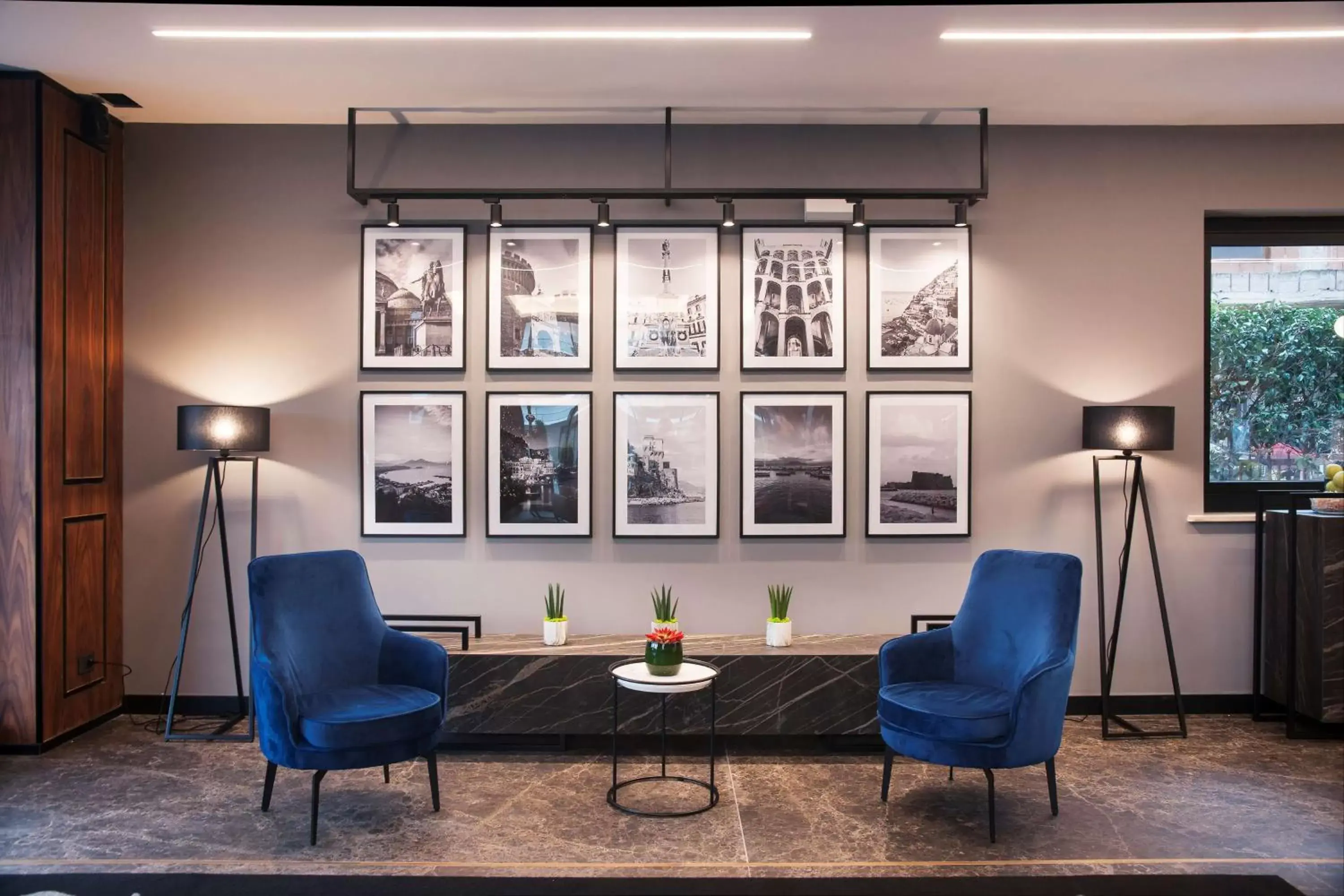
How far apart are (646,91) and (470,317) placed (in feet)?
4.96

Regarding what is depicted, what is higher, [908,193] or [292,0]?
[292,0]

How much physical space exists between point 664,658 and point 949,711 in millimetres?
1134

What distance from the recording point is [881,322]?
5094 millimetres

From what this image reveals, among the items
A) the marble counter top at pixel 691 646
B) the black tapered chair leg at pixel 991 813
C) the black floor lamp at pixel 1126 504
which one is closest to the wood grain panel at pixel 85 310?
the marble counter top at pixel 691 646

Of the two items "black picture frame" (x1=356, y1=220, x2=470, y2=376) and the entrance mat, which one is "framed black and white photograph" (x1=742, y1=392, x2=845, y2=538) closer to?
"black picture frame" (x1=356, y1=220, x2=470, y2=376)

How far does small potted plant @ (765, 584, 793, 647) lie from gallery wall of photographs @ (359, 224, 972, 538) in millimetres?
442

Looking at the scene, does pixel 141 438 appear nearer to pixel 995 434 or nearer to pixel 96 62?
pixel 96 62

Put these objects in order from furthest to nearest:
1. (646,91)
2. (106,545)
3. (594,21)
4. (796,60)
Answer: (106,545), (646,91), (796,60), (594,21)

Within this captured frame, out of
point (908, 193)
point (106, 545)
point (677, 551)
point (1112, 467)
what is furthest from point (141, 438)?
point (1112, 467)

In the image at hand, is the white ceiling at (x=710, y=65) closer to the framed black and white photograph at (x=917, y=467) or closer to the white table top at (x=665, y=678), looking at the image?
the framed black and white photograph at (x=917, y=467)

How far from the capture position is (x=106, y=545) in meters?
4.95

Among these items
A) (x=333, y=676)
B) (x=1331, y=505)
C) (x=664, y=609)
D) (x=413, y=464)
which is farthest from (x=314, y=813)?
(x=1331, y=505)

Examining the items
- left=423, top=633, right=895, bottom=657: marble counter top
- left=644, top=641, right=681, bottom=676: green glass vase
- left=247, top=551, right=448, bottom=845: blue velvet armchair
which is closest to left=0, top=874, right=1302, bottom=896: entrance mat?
left=247, top=551, right=448, bottom=845: blue velvet armchair

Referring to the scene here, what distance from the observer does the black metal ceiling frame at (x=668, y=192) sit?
4801 millimetres
